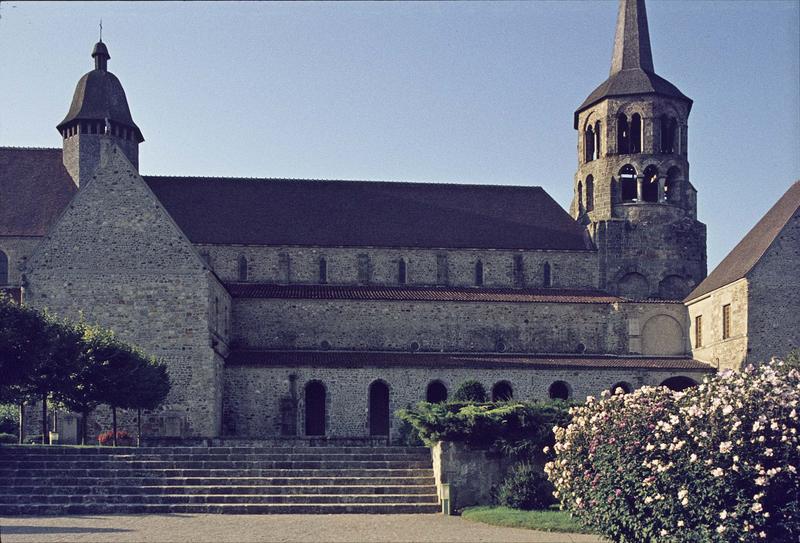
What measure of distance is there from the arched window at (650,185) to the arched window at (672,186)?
55 cm

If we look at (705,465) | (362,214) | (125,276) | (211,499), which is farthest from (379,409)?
(705,465)

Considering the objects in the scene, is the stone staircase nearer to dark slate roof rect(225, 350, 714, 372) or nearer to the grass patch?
the grass patch

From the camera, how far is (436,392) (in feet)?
165

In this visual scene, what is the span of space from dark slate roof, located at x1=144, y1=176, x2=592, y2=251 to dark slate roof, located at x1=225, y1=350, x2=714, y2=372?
21.5 feet

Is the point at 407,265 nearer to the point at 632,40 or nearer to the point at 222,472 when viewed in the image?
the point at 632,40

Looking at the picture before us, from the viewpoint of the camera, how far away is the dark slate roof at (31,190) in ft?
174

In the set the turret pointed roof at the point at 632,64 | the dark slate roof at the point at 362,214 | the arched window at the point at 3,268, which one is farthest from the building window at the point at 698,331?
the arched window at the point at 3,268

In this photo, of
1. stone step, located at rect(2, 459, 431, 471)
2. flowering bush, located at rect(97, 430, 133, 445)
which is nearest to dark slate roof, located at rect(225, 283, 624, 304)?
flowering bush, located at rect(97, 430, 133, 445)

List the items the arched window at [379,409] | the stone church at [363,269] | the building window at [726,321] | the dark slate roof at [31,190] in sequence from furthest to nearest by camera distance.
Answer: the dark slate roof at [31,190] → the building window at [726,321] → the arched window at [379,409] → the stone church at [363,269]

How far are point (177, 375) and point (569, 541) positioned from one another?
24.2 meters

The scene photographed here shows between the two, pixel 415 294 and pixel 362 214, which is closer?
pixel 415 294

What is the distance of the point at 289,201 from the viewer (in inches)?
2275

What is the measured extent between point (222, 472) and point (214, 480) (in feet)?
1.94

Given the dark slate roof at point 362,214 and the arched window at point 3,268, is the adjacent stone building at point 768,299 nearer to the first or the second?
the dark slate roof at point 362,214
